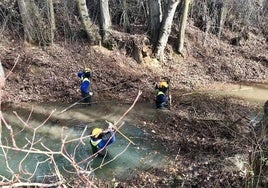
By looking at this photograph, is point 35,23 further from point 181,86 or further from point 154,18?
point 181,86

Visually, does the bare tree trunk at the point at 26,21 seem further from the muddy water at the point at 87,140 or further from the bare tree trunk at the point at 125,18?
the bare tree trunk at the point at 125,18

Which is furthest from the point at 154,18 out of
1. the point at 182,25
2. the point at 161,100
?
the point at 161,100

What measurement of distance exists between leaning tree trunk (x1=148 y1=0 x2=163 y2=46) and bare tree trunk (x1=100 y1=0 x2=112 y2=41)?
1714 mm

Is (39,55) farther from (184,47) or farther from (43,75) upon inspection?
(184,47)

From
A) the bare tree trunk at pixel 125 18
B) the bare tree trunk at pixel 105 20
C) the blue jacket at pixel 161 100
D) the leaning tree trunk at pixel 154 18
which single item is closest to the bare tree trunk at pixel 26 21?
the bare tree trunk at pixel 105 20

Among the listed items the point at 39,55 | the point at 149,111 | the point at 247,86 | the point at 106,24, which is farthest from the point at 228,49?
the point at 39,55

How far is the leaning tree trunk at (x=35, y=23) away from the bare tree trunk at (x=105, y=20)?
6.29ft

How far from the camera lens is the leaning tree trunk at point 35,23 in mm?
14273

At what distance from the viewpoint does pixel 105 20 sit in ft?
50.2

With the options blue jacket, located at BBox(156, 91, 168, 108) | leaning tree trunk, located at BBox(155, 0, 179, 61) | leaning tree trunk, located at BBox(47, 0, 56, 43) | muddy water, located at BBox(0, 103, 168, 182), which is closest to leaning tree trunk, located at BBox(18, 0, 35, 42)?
leaning tree trunk, located at BBox(47, 0, 56, 43)

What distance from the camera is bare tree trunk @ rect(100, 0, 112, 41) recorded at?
49.5 ft

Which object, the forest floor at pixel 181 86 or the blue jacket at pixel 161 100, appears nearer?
the forest floor at pixel 181 86

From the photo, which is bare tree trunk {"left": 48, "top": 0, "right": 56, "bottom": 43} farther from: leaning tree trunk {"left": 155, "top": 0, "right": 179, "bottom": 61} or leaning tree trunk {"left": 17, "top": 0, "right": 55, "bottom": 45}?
leaning tree trunk {"left": 155, "top": 0, "right": 179, "bottom": 61}

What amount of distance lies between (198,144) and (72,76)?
19.3ft
